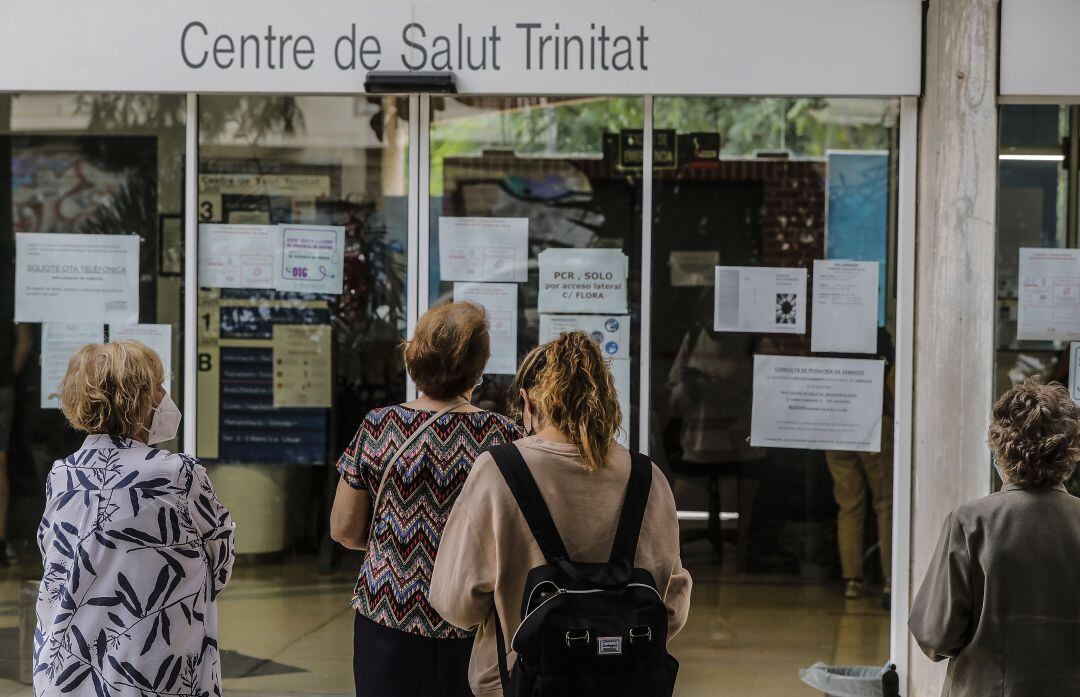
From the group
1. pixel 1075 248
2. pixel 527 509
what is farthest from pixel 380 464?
pixel 1075 248

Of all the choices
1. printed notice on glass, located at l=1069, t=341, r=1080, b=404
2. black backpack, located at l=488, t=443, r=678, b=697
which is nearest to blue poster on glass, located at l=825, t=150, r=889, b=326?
printed notice on glass, located at l=1069, t=341, r=1080, b=404

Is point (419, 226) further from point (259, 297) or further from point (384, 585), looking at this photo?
point (384, 585)

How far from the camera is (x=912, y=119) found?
5.37m

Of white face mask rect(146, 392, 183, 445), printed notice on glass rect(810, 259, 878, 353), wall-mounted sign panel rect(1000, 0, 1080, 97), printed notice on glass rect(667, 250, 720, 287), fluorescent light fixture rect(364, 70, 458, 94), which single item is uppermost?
wall-mounted sign panel rect(1000, 0, 1080, 97)

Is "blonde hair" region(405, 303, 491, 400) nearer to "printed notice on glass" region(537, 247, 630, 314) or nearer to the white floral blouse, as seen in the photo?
the white floral blouse

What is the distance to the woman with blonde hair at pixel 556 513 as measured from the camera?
9.45 ft

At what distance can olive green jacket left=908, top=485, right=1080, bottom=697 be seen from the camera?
3.07m

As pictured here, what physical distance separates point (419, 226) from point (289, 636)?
217 centimetres

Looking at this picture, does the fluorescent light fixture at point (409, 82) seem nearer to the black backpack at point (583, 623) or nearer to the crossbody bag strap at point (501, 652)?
the black backpack at point (583, 623)

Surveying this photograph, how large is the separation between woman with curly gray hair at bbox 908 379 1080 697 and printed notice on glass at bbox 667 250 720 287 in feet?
8.40

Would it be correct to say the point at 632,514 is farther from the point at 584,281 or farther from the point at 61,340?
the point at 61,340

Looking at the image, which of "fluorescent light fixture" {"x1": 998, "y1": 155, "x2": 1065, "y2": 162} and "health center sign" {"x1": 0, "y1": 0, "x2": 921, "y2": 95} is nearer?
"health center sign" {"x1": 0, "y1": 0, "x2": 921, "y2": 95}

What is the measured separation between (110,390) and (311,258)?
8.51 feet

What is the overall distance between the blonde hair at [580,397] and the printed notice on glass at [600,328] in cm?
256
